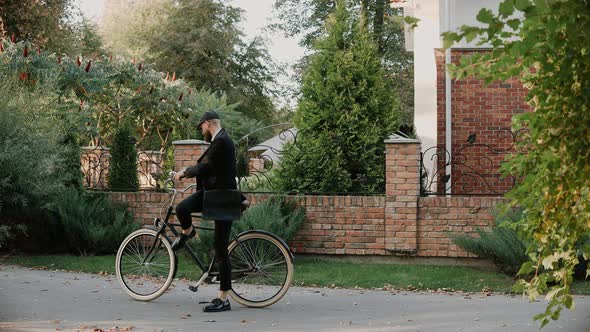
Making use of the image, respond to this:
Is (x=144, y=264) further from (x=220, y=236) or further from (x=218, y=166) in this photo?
(x=218, y=166)

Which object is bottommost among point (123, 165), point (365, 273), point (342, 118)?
point (365, 273)

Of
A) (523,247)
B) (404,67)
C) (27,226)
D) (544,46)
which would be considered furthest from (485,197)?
(404,67)

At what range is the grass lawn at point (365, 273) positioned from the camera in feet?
32.2

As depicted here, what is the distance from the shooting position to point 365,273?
10555 mm

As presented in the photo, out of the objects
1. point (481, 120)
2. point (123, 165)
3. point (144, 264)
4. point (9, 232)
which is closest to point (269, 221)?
point (144, 264)

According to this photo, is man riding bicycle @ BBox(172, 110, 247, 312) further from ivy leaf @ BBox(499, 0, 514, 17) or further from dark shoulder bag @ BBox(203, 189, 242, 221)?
ivy leaf @ BBox(499, 0, 514, 17)

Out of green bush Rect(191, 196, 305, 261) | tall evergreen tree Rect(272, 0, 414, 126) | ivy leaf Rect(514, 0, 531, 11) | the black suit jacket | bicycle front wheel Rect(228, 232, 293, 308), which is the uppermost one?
tall evergreen tree Rect(272, 0, 414, 126)

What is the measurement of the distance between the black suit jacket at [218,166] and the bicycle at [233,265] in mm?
307

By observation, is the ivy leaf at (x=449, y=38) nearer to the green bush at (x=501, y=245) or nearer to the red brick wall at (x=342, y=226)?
the green bush at (x=501, y=245)

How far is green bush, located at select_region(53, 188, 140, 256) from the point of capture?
11.8 metres

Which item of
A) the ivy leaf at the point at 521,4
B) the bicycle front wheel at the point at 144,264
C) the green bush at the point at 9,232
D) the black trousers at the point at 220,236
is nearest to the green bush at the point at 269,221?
the bicycle front wheel at the point at 144,264

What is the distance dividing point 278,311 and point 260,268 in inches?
18.9

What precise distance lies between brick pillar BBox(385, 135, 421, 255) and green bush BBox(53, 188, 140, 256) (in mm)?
3836

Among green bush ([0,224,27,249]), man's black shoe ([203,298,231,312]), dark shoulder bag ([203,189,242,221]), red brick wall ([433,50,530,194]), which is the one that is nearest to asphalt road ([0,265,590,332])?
man's black shoe ([203,298,231,312])
